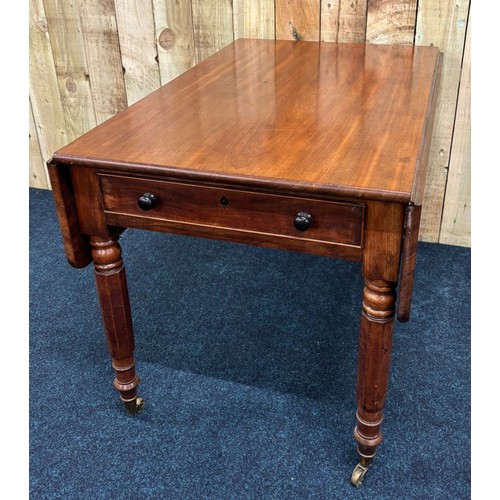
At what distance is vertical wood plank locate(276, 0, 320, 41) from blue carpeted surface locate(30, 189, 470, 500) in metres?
0.79

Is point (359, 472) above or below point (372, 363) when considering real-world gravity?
below

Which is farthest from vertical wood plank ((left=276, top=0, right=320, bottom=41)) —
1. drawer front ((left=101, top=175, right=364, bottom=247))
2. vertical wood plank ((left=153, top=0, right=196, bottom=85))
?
drawer front ((left=101, top=175, right=364, bottom=247))

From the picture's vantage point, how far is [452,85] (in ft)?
6.91

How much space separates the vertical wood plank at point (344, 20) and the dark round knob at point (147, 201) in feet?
3.73

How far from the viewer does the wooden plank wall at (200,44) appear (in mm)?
2051

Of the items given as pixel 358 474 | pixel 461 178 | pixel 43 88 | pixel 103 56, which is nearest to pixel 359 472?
pixel 358 474

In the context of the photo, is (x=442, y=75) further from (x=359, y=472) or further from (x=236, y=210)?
(x=359, y=472)

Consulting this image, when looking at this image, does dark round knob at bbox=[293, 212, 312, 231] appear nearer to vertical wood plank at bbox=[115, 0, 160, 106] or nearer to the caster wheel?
the caster wheel

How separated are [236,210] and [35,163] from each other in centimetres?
185

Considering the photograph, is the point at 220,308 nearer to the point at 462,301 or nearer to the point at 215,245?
the point at 215,245

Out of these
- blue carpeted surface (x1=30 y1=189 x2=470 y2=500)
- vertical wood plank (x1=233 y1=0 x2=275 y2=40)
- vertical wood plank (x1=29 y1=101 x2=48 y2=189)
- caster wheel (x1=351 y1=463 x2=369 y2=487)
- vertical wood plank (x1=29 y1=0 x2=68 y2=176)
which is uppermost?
vertical wood plank (x1=233 y1=0 x2=275 y2=40)

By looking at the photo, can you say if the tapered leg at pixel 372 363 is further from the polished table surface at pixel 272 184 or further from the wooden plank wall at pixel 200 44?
the wooden plank wall at pixel 200 44

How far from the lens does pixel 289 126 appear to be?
1.44 metres

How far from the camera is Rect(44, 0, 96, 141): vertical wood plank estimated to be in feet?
7.82
